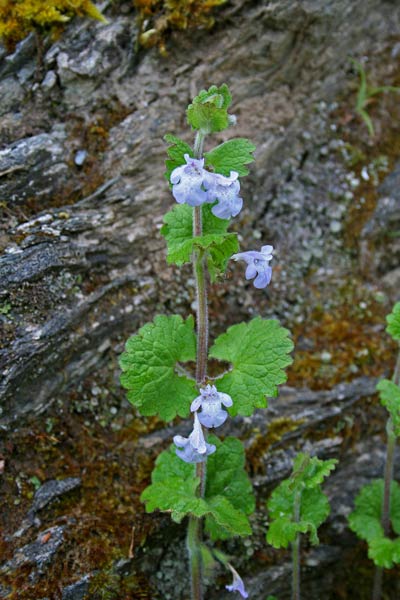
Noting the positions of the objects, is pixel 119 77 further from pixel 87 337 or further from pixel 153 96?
pixel 87 337

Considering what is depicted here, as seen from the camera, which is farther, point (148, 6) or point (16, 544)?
point (148, 6)

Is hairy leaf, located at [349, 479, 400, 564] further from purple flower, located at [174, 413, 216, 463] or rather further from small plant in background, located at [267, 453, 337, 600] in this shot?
purple flower, located at [174, 413, 216, 463]

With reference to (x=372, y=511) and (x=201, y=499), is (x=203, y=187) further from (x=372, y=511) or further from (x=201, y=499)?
(x=372, y=511)

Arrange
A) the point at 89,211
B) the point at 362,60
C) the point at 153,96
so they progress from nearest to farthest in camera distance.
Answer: the point at 89,211 → the point at 153,96 → the point at 362,60

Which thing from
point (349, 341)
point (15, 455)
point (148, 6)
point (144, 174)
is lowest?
point (349, 341)

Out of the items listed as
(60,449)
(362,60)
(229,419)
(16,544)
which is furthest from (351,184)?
(16,544)
